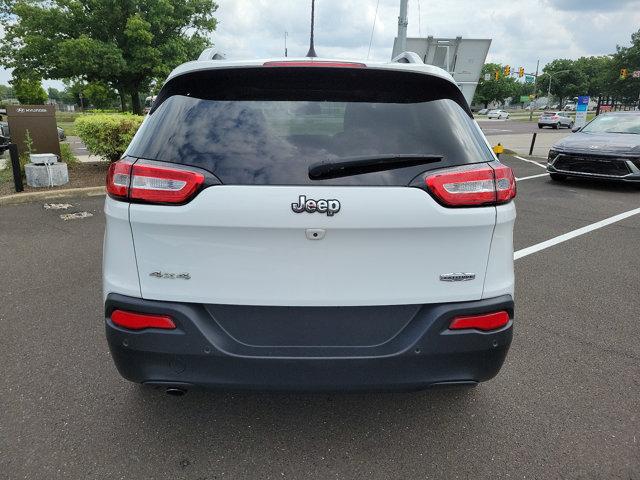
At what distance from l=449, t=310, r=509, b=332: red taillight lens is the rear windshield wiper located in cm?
69

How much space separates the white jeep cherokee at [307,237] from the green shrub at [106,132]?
29.6ft

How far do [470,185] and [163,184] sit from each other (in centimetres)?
126

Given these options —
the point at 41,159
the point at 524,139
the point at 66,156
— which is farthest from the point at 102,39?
the point at 524,139

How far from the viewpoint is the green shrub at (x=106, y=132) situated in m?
10.2

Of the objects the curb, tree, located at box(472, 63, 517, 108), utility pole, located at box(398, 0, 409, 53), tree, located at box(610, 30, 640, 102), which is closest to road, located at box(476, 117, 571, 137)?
utility pole, located at box(398, 0, 409, 53)

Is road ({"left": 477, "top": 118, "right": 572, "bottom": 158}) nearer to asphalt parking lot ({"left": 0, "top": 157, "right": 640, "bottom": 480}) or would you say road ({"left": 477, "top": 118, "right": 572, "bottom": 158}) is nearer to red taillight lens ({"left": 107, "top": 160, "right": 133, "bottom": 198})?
asphalt parking lot ({"left": 0, "top": 157, "right": 640, "bottom": 480})

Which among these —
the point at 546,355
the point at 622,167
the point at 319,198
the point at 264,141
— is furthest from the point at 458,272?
the point at 622,167

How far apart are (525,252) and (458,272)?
4.28 m

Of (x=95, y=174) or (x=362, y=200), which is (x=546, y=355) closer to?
(x=362, y=200)

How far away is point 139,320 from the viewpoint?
206 centimetres

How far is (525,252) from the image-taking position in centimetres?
589

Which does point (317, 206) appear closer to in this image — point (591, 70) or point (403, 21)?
point (403, 21)

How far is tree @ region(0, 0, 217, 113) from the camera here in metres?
25.5

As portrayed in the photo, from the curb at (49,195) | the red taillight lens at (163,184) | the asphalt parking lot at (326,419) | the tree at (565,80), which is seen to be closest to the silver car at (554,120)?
the curb at (49,195)
